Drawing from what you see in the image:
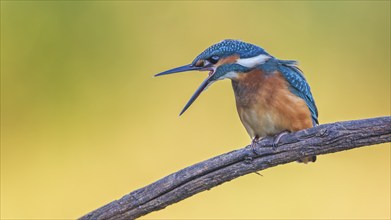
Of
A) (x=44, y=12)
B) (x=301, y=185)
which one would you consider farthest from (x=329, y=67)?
(x=44, y=12)

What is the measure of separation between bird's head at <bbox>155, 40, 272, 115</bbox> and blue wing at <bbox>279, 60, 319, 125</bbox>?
0.09 m

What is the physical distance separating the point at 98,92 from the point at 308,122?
183 cm

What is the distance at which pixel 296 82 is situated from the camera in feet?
8.65

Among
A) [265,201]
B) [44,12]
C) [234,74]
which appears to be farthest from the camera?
[44,12]

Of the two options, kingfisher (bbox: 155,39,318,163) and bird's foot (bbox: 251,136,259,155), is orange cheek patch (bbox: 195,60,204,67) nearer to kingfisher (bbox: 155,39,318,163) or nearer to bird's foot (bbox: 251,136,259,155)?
kingfisher (bbox: 155,39,318,163)

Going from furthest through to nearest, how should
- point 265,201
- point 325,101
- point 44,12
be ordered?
point 44,12
point 325,101
point 265,201

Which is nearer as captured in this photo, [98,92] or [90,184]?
[90,184]

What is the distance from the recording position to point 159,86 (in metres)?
4.20

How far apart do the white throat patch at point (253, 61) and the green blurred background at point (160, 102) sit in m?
1.22

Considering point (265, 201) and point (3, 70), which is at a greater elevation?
point (3, 70)

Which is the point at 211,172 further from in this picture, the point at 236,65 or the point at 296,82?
the point at 296,82

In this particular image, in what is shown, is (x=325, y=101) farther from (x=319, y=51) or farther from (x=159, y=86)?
(x=159, y=86)

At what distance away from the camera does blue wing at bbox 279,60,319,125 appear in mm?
2625

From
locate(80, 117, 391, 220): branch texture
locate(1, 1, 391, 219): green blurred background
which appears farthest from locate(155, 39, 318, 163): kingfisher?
locate(1, 1, 391, 219): green blurred background
